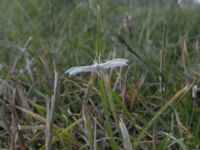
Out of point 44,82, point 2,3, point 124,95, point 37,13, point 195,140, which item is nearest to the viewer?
point 195,140

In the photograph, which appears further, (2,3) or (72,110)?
(2,3)

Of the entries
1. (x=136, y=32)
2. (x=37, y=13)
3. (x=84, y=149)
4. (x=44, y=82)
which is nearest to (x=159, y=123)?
(x=84, y=149)

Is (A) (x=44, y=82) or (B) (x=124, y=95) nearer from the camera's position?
(B) (x=124, y=95)

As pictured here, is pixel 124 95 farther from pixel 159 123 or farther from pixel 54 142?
pixel 54 142

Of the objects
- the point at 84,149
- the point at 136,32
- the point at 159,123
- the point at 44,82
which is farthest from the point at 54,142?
the point at 136,32

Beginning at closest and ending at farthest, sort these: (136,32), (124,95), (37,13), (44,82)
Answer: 1. (124,95)
2. (44,82)
3. (136,32)
4. (37,13)

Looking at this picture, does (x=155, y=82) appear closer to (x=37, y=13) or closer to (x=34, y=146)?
(x=34, y=146)
